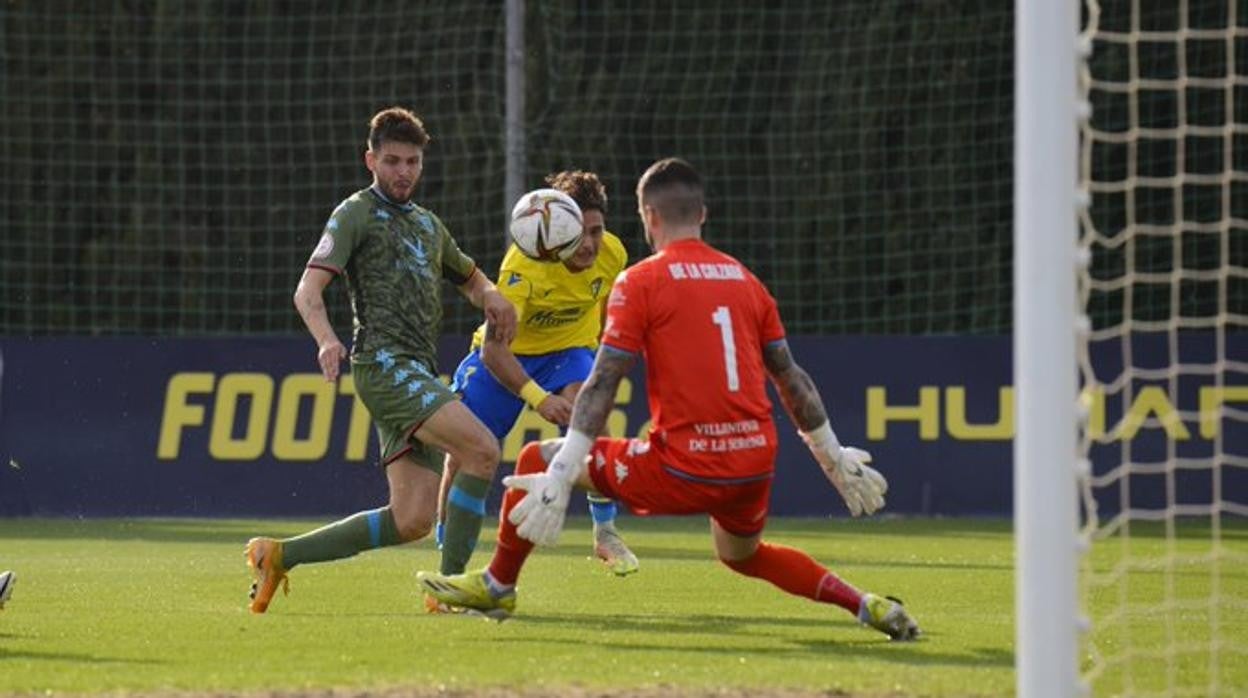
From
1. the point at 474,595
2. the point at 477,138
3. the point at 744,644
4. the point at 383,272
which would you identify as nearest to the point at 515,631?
the point at 474,595

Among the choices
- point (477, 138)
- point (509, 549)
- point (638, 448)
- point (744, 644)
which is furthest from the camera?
point (477, 138)

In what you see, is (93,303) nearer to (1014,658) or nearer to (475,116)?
(475,116)

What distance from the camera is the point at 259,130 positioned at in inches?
868

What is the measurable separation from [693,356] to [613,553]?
3630 mm

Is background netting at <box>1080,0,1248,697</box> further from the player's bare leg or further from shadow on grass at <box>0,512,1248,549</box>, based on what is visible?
the player's bare leg

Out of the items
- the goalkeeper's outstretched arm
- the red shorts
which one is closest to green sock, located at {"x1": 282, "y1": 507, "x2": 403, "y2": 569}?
the red shorts

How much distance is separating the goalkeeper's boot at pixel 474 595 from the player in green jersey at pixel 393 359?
83cm

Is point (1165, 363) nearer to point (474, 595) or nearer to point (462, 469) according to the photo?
point (462, 469)

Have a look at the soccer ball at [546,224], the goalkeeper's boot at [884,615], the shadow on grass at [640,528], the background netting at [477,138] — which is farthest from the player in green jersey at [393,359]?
the background netting at [477,138]

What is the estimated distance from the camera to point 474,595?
28.7ft

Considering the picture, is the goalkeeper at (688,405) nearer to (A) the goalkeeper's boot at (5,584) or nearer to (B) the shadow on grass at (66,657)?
(B) the shadow on grass at (66,657)

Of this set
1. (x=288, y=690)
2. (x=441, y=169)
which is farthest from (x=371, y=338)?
(x=441, y=169)

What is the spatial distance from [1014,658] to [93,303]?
50.2 ft

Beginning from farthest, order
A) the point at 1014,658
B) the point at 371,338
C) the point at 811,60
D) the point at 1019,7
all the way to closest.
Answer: the point at 811,60 < the point at 371,338 < the point at 1014,658 < the point at 1019,7
